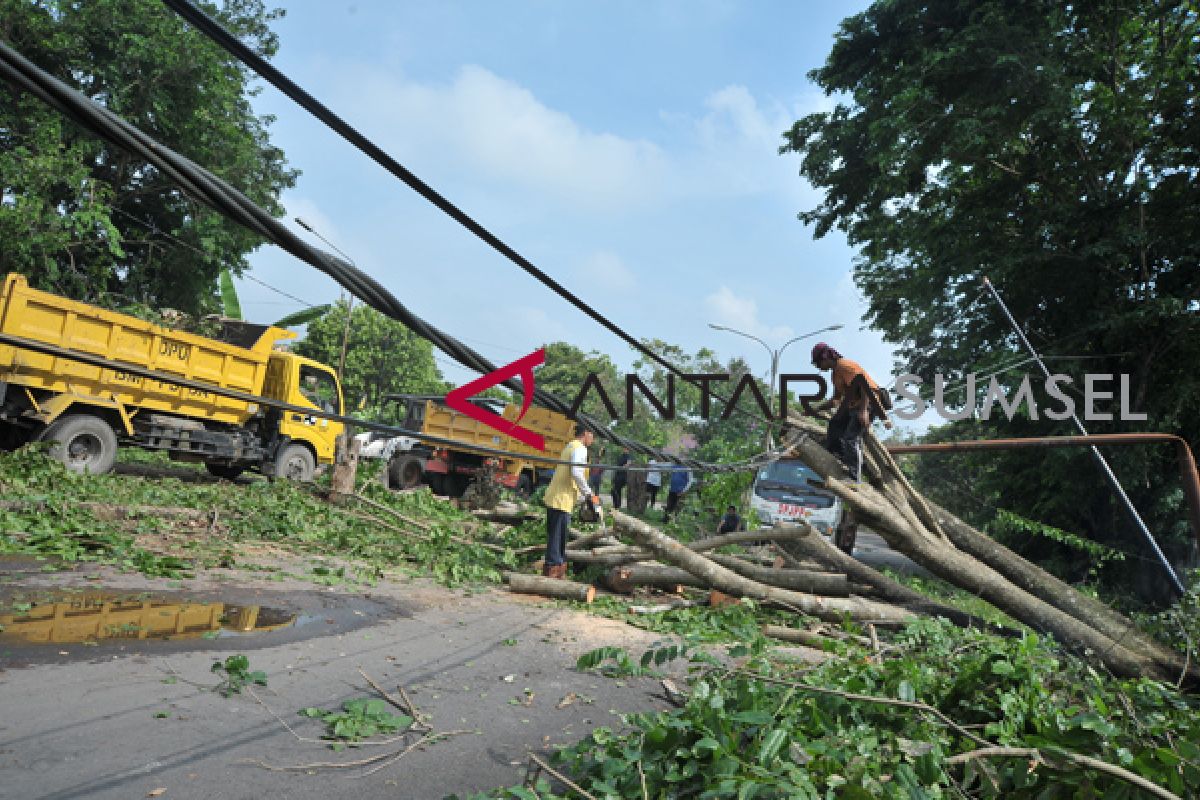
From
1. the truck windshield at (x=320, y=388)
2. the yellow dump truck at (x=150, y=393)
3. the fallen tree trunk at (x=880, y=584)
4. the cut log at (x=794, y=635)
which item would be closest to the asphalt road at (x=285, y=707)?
the cut log at (x=794, y=635)

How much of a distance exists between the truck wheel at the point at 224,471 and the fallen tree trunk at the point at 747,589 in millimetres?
10455

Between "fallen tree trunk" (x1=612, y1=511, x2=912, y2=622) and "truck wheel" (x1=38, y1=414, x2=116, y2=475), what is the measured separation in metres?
8.73

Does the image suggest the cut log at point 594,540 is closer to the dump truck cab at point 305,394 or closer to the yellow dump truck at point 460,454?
the dump truck cab at point 305,394

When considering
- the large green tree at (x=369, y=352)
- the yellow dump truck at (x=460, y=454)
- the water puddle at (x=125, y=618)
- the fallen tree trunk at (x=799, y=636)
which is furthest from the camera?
the large green tree at (x=369, y=352)

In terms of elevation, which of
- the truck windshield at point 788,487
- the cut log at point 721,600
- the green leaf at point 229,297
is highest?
the green leaf at point 229,297

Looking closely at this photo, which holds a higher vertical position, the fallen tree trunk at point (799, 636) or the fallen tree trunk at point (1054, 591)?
the fallen tree trunk at point (1054, 591)

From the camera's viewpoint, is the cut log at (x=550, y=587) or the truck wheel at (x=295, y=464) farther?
the truck wheel at (x=295, y=464)

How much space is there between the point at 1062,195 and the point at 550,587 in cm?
1315

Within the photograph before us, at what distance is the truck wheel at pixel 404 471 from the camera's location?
18.4 m

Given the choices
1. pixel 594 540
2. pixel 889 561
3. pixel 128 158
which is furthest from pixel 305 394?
pixel 889 561

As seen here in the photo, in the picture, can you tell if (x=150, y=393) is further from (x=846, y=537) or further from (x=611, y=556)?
Result: (x=846, y=537)

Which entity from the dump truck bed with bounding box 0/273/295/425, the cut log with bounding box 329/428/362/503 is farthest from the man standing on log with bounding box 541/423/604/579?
the dump truck bed with bounding box 0/273/295/425

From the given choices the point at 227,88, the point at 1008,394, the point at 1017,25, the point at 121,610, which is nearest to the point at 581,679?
the point at 121,610

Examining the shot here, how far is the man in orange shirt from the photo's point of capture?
715 centimetres
